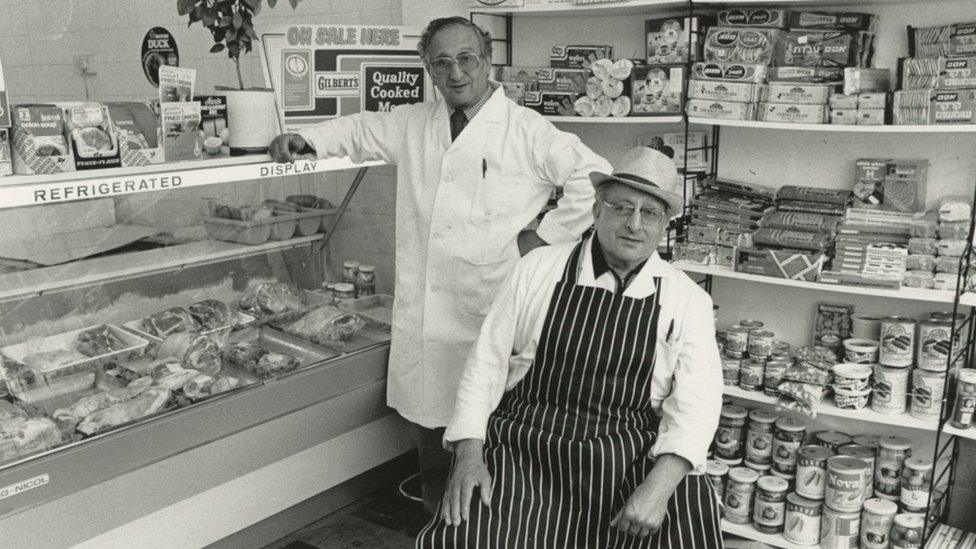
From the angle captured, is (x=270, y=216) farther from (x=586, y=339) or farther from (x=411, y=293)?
(x=586, y=339)

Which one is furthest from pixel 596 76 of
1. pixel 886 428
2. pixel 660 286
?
pixel 886 428

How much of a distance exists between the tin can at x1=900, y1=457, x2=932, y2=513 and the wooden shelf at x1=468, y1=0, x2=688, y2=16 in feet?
6.33

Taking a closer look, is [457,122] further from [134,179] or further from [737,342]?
[737,342]

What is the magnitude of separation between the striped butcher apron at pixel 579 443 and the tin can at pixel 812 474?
123 cm

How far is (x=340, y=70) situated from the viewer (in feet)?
11.9

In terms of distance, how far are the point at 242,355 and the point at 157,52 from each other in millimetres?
1076

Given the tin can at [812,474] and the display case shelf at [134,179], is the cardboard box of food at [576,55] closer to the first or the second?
the display case shelf at [134,179]

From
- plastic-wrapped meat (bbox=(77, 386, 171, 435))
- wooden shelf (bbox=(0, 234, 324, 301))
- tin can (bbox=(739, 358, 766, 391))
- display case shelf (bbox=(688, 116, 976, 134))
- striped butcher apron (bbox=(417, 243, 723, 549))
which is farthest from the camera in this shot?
tin can (bbox=(739, 358, 766, 391))

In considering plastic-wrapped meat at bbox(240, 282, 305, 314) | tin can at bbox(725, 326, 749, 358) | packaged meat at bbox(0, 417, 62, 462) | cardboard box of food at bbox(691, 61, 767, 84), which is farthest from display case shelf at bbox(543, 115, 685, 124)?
packaged meat at bbox(0, 417, 62, 462)

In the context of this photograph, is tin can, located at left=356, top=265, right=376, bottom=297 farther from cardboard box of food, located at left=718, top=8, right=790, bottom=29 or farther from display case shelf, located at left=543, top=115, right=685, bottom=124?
cardboard box of food, located at left=718, top=8, right=790, bottom=29

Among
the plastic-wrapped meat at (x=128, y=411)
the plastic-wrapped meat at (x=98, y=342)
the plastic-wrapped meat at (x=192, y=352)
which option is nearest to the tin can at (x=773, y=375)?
the plastic-wrapped meat at (x=192, y=352)

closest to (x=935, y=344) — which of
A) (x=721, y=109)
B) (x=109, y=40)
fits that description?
(x=721, y=109)

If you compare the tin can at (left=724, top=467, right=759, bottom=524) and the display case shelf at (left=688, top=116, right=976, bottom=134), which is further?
the tin can at (left=724, top=467, right=759, bottom=524)

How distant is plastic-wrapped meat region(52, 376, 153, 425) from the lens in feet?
8.88
